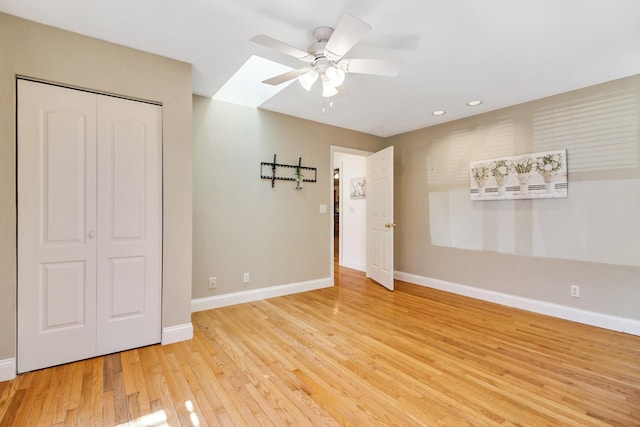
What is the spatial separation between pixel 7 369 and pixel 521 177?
4906 millimetres

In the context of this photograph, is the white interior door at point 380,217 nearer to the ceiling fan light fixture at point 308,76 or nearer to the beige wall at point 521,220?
the beige wall at point 521,220

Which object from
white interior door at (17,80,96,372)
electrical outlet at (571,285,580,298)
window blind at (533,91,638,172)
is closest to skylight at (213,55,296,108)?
white interior door at (17,80,96,372)

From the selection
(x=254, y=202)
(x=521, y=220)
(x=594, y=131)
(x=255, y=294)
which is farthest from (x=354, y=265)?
(x=594, y=131)

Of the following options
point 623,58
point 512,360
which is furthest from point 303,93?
point 512,360

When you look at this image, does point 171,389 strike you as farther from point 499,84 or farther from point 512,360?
point 499,84

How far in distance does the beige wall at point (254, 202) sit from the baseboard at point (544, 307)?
1726 millimetres

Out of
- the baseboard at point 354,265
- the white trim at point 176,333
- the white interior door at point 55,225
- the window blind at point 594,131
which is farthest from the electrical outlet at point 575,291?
the white interior door at point 55,225

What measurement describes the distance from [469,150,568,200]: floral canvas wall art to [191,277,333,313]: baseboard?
2480 millimetres

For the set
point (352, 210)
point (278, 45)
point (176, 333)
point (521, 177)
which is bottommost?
point (176, 333)

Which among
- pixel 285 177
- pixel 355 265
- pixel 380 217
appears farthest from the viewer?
pixel 355 265

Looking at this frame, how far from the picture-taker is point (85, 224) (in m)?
2.18

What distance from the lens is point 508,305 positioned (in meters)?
3.57

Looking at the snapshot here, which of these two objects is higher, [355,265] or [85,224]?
[85,224]

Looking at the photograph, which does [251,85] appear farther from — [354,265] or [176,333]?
[354,265]
